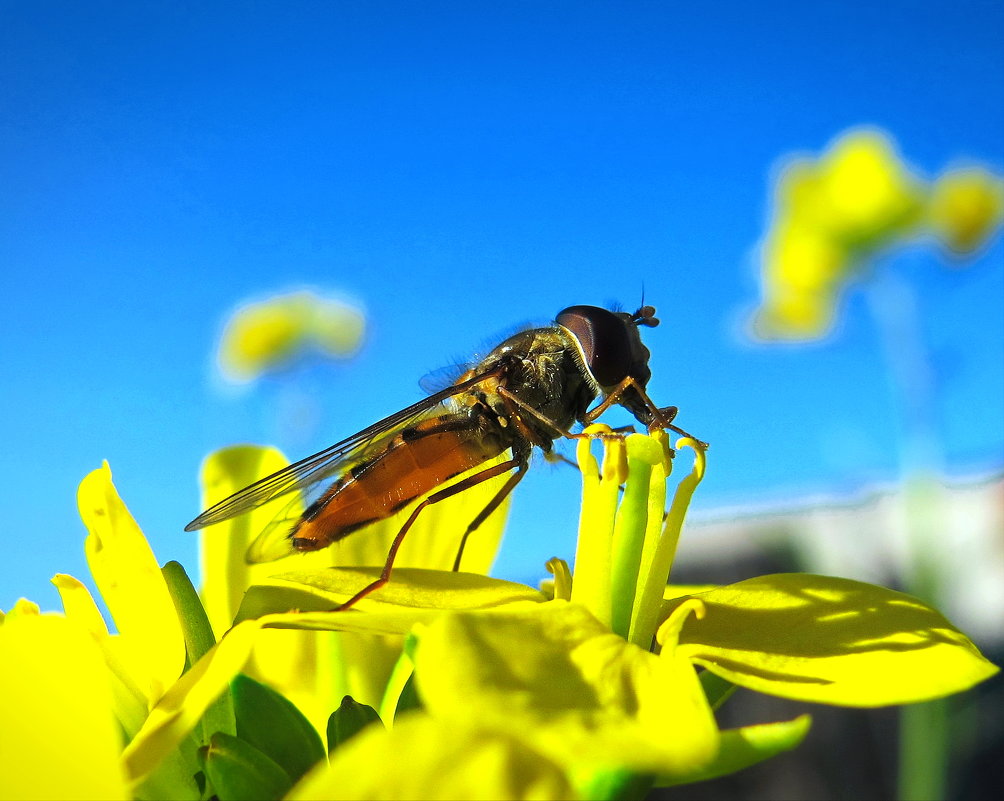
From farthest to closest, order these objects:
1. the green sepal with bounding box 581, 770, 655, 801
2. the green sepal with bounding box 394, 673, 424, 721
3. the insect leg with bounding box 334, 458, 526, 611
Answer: the insect leg with bounding box 334, 458, 526, 611, the green sepal with bounding box 394, 673, 424, 721, the green sepal with bounding box 581, 770, 655, 801

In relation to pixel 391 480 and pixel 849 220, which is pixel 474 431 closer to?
pixel 391 480

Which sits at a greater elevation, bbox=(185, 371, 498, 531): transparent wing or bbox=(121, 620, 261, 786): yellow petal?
bbox=(185, 371, 498, 531): transparent wing

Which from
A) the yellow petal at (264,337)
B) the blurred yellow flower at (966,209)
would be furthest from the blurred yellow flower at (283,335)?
the blurred yellow flower at (966,209)

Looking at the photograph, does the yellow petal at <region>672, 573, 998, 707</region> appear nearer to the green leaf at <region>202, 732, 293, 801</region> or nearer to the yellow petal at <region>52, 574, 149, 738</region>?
the green leaf at <region>202, 732, 293, 801</region>

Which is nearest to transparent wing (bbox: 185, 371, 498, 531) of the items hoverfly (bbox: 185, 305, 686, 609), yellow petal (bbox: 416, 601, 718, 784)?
hoverfly (bbox: 185, 305, 686, 609)

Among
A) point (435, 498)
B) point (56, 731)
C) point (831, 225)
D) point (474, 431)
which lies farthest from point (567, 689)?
point (831, 225)

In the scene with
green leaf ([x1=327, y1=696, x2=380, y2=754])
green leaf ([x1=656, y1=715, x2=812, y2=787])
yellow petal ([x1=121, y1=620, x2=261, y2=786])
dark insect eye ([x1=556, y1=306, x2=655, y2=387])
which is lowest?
green leaf ([x1=656, y1=715, x2=812, y2=787])

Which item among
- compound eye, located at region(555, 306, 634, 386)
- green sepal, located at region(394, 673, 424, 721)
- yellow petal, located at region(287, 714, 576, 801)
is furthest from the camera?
compound eye, located at region(555, 306, 634, 386)
